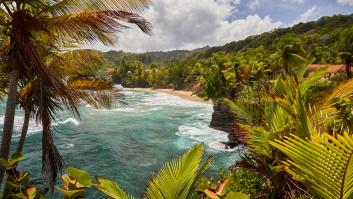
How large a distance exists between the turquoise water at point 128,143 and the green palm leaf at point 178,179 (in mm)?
5326

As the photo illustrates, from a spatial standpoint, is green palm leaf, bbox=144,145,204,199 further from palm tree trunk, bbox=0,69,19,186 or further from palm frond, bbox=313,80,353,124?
palm tree trunk, bbox=0,69,19,186

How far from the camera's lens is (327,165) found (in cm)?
220

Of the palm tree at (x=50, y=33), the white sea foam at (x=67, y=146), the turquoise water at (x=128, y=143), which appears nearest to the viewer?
the palm tree at (x=50, y=33)

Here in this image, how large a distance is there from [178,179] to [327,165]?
1248 mm

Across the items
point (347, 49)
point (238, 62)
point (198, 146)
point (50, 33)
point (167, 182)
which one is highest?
point (347, 49)

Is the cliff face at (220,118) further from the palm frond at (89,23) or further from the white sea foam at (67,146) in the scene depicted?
the palm frond at (89,23)

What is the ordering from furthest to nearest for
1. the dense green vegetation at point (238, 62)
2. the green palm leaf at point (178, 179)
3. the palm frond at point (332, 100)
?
the dense green vegetation at point (238, 62) < the palm frond at point (332, 100) < the green palm leaf at point (178, 179)

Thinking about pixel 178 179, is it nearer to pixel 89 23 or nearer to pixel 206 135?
pixel 89 23

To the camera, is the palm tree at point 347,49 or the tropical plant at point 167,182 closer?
the tropical plant at point 167,182

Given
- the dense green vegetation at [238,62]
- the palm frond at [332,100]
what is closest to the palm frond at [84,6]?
the palm frond at [332,100]

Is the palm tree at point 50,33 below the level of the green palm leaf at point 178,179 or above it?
above

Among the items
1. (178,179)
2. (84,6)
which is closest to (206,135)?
(84,6)

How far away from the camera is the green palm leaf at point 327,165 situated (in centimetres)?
209

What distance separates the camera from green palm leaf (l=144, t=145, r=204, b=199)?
2975 mm
